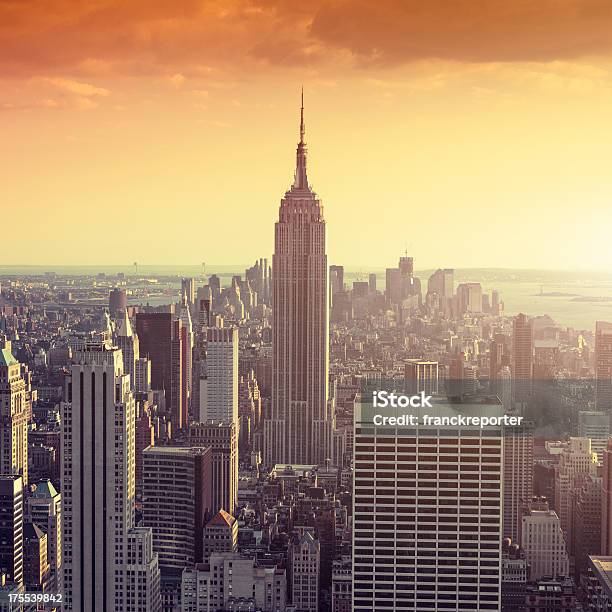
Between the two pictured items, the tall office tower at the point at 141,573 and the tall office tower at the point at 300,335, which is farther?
the tall office tower at the point at 300,335

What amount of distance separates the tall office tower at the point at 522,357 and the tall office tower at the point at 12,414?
13.4ft

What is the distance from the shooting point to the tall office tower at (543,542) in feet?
25.9

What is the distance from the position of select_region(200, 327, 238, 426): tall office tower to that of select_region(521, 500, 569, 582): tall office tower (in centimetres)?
414

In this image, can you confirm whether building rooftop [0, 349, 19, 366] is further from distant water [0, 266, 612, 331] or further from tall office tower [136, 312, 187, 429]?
distant water [0, 266, 612, 331]

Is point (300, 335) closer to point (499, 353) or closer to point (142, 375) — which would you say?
point (142, 375)

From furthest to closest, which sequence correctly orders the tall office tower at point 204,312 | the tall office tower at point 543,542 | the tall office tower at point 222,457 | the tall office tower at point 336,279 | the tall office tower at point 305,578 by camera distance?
the tall office tower at point 336,279 < the tall office tower at point 204,312 < the tall office tower at point 222,457 < the tall office tower at point 305,578 < the tall office tower at point 543,542

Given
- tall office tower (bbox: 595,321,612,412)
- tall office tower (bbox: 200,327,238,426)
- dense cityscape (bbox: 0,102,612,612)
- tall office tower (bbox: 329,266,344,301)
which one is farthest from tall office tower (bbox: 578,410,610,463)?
tall office tower (bbox: 200,327,238,426)

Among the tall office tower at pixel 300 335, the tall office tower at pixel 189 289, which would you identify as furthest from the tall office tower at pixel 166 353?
the tall office tower at pixel 300 335

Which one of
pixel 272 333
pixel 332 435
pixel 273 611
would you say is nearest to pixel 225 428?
pixel 332 435

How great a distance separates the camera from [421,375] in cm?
838

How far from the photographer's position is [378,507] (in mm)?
7863

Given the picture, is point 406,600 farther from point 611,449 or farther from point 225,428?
point 225,428

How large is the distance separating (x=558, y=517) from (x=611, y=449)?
0.67 meters

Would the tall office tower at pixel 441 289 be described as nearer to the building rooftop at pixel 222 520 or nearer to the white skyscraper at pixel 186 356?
the building rooftop at pixel 222 520
